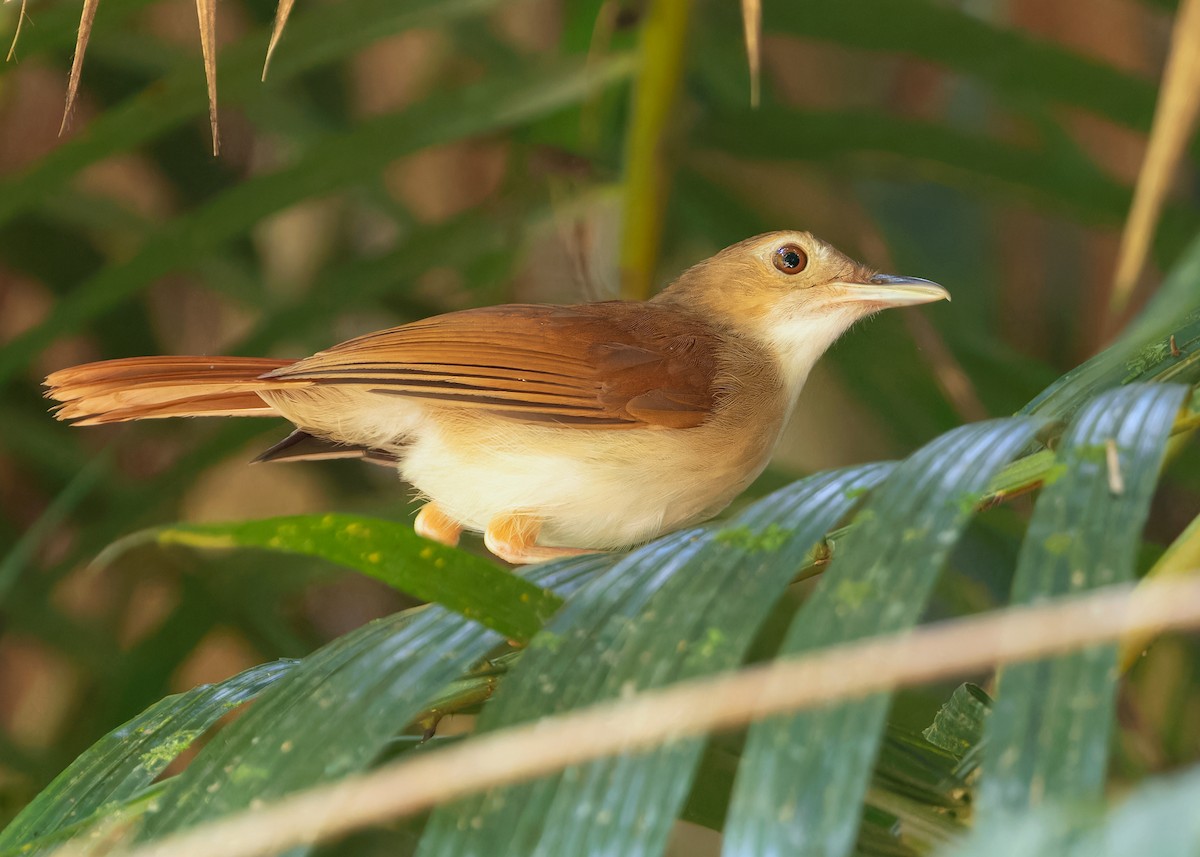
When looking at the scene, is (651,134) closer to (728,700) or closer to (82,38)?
(82,38)

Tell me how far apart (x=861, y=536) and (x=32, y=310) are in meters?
4.19

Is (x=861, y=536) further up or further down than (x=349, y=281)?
further down

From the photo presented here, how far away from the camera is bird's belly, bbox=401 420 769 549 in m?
2.13

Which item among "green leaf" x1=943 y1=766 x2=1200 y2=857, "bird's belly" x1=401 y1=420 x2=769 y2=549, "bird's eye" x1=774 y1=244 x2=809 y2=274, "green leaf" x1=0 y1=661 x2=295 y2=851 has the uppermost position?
"bird's eye" x1=774 y1=244 x2=809 y2=274

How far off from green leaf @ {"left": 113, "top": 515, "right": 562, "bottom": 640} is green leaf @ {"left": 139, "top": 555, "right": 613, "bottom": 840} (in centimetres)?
3

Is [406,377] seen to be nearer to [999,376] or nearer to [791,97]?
[999,376]

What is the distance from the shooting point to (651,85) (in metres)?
2.49

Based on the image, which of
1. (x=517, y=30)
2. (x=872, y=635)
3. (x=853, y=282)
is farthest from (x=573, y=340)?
(x=517, y=30)

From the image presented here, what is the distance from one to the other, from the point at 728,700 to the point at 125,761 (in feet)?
2.34

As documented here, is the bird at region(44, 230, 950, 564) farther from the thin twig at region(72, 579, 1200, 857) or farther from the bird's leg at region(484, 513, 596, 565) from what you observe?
the thin twig at region(72, 579, 1200, 857)

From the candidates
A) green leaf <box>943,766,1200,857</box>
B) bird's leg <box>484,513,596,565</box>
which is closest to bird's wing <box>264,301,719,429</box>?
bird's leg <box>484,513,596,565</box>

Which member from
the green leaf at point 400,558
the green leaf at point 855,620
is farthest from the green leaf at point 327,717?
the green leaf at point 855,620

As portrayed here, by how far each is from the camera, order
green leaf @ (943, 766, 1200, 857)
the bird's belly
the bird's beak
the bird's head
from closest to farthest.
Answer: green leaf @ (943, 766, 1200, 857)
the bird's belly
the bird's beak
the bird's head

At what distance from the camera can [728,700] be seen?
0.72 metres
